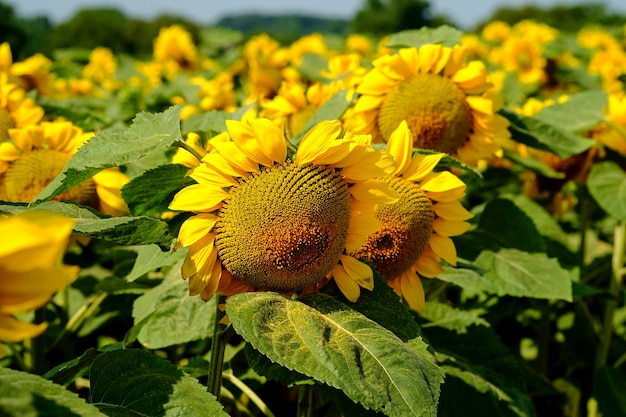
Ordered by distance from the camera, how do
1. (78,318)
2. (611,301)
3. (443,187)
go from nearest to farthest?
(443,187), (78,318), (611,301)

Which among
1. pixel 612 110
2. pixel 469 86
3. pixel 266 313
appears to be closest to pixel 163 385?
pixel 266 313

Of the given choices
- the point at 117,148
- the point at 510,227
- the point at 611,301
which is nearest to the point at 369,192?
the point at 117,148

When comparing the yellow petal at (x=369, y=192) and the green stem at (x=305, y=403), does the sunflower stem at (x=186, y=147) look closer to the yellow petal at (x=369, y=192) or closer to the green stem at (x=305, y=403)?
the yellow petal at (x=369, y=192)

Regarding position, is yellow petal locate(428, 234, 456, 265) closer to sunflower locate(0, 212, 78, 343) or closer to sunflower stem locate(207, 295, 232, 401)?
sunflower stem locate(207, 295, 232, 401)

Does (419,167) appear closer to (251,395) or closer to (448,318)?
(448,318)

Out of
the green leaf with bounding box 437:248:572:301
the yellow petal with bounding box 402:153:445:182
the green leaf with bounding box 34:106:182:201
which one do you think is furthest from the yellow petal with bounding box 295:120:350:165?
the green leaf with bounding box 437:248:572:301

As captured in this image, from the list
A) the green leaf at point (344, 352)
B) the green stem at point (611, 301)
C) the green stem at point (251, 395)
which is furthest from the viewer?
the green stem at point (611, 301)

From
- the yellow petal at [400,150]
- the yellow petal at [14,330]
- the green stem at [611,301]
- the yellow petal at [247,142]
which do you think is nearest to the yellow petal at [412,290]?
the yellow petal at [400,150]
